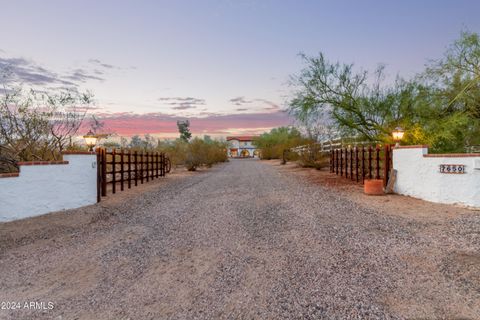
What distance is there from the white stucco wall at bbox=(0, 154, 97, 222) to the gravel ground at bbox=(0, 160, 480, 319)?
1.86 ft

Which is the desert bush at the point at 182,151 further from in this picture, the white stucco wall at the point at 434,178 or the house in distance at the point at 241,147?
the house in distance at the point at 241,147

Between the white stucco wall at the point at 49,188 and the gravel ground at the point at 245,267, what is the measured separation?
566 millimetres

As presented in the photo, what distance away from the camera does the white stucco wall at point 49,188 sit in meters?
6.91

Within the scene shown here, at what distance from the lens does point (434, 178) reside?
8.95 m

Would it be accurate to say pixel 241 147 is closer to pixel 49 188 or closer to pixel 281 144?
pixel 281 144

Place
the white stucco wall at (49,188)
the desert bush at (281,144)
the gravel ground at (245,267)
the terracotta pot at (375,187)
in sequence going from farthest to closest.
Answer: the desert bush at (281,144)
the terracotta pot at (375,187)
the white stucco wall at (49,188)
the gravel ground at (245,267)

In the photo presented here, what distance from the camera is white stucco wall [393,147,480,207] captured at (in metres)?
Result: 8.09

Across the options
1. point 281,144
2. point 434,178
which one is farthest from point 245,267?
point 281,144

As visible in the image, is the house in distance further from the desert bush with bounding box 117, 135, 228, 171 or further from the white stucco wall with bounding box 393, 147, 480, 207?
the white stucco wall with bounding box 393, 147, 480, 207

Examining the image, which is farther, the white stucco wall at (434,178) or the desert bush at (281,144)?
the desert bush at (281,144)

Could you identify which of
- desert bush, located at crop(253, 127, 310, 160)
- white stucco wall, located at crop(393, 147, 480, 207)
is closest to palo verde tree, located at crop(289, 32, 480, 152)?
white stucco wall, located at crop(393, 147, 480, 207)

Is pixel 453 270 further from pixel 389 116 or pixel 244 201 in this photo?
pixel 389 116

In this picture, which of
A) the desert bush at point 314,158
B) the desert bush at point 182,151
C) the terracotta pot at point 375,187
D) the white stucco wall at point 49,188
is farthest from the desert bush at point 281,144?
the white stucco wall at point 49,188

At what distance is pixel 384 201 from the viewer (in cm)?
938
